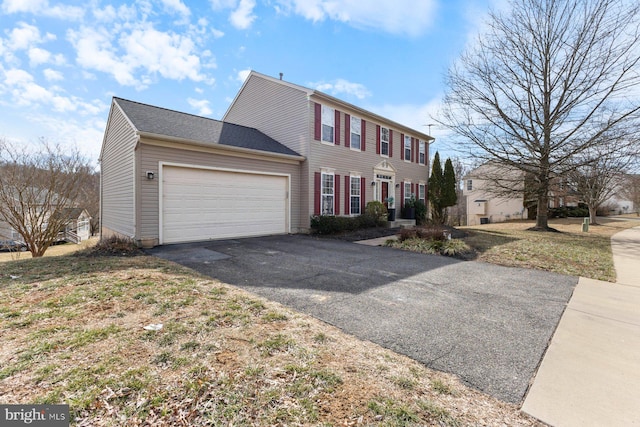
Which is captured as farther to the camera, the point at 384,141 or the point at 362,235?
the point at 384,141

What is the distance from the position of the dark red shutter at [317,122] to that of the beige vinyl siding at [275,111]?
0.39 metres

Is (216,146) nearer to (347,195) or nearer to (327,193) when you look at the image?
(327,193)

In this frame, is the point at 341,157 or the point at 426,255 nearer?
the point at 426,255

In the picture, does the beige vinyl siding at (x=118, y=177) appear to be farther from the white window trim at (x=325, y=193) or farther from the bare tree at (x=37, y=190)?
the white window trim at (x=325, y=193)

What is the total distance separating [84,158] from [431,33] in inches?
712

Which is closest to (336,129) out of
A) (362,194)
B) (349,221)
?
(362,194)

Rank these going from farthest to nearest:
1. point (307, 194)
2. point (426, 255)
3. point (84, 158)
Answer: point (84, 158) → point (307, 194) → point (426, 255)

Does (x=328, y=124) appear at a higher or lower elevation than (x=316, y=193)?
higher

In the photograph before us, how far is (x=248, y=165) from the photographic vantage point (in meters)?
9.82

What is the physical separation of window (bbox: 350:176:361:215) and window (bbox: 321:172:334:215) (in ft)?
4.44

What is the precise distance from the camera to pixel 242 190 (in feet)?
32.1

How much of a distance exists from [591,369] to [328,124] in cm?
1102

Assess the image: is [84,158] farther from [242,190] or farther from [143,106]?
[242,190]

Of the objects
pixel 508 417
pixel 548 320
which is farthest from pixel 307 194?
pixel 508 417
